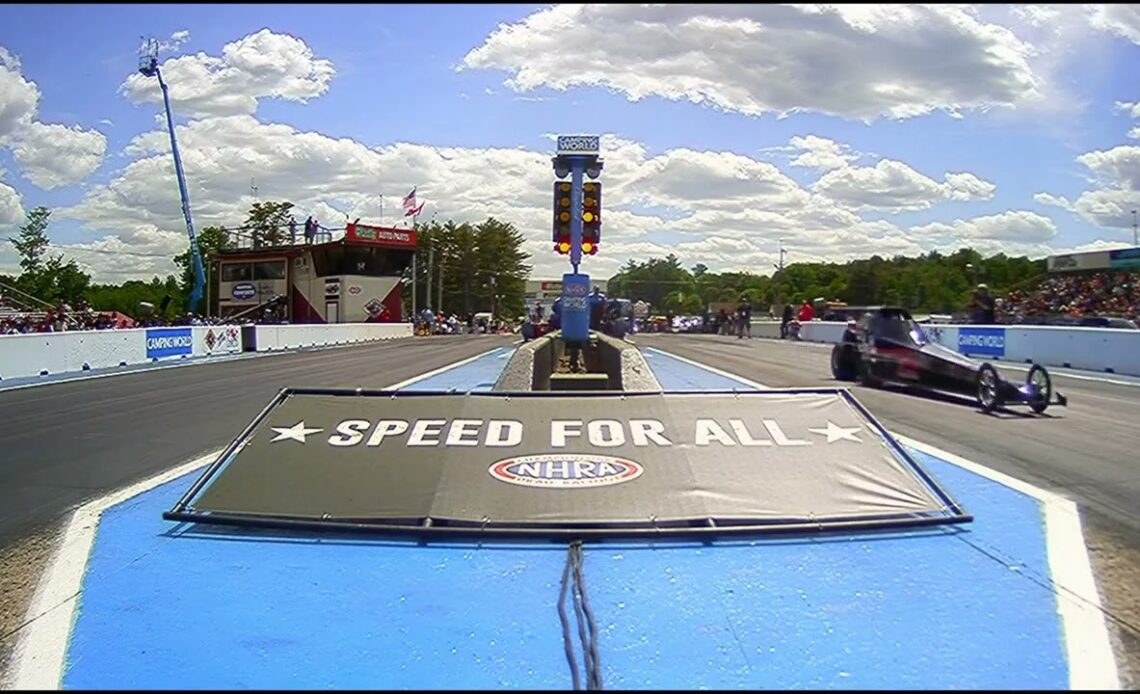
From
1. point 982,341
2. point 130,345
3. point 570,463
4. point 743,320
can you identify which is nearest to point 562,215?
point 570,463

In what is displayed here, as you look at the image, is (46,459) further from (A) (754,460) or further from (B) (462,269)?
(B) (462,269)

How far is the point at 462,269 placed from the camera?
372ft

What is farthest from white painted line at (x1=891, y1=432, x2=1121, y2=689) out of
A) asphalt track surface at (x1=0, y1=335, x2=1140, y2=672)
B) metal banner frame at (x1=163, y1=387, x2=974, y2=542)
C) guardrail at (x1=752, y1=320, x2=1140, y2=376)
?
guardrail at (x1=752, y1=320, x2=1140, y2=376)

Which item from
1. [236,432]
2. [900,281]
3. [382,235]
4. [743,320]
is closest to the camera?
[236,432]

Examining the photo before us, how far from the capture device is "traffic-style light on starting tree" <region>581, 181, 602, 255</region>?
53.6 ft

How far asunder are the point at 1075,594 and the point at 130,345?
1047 inches

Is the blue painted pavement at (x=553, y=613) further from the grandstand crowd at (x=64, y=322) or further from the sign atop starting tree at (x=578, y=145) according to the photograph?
the grandstand crowd at (x=64, y=322)

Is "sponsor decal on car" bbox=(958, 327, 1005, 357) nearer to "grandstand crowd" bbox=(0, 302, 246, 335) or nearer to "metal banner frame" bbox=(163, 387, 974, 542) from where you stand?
"metal banner frame" bbox=(163, 387, 974, 542)

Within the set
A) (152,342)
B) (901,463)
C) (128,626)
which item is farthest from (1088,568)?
(152,342)

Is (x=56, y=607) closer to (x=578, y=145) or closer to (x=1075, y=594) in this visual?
(x=1075, y=594)

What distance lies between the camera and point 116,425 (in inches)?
502

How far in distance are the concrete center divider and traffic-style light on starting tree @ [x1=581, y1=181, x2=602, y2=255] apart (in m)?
1.93

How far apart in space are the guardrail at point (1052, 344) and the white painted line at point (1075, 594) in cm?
1480

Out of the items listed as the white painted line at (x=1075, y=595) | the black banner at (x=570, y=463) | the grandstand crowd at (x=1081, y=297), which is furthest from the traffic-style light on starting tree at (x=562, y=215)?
the grandstand crowd at (x=1081, y=297)
